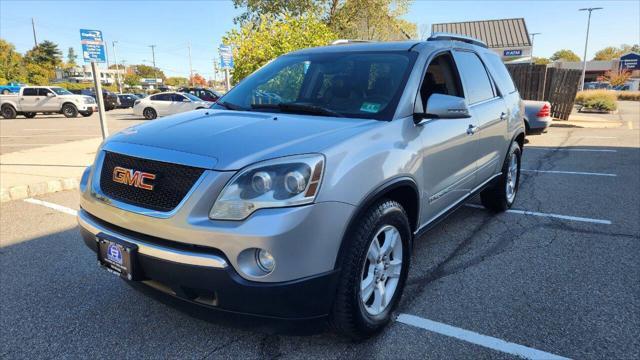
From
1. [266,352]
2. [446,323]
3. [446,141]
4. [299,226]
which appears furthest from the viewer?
[446,141]

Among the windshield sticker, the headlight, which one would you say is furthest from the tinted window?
the headlight

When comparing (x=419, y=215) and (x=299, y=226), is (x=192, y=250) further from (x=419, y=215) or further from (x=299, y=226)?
(x=419, y=215)

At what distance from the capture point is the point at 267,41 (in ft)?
30.3

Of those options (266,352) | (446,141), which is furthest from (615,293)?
(266,352)

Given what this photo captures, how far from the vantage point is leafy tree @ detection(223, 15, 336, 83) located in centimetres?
912

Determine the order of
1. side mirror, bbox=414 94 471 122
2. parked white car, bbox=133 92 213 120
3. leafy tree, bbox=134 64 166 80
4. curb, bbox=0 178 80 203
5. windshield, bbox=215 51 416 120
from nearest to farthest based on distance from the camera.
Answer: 1. side mirror, bbox=414 94 471 122
2. windshield, bbox=215 51 416 120
3. curb, bbox=0 178 80 203
4. parked white car, bbox=133 92 213 120
5. leafy tree, bbox=134 64 166 80

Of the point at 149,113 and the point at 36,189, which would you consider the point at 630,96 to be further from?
the point at 36,189

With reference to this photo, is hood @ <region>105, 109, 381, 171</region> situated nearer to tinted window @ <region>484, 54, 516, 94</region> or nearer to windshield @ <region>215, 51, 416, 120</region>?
windshield @ <region>215, 51, 416, 120</region>

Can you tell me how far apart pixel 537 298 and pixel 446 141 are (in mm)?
1323

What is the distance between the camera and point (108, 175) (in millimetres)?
2527

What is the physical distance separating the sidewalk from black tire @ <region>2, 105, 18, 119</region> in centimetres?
1676

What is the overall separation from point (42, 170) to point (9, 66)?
55.6 m

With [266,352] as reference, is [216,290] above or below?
above

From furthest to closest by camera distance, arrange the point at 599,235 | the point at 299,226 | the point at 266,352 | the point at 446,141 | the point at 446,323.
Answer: the point at 599,235 → the point at 446,141 → the point at 446,323 → the point at 266,352 → the point at 299,226
